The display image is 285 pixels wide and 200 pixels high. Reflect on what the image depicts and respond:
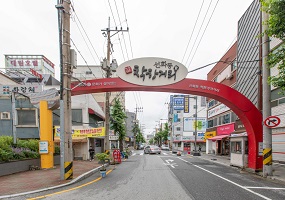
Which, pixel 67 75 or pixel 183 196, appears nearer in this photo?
pixel 183 196

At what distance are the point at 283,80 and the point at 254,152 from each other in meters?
6.27

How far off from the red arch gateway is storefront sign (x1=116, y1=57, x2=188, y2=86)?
11.4 inches

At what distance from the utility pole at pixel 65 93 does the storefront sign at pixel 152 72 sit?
3.39 m

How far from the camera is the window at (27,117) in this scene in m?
22.4

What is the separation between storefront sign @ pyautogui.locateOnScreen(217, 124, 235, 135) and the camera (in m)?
30.3

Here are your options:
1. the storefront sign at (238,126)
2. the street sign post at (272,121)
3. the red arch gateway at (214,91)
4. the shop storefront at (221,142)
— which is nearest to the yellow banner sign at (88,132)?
the red arch gateway at (214,91)

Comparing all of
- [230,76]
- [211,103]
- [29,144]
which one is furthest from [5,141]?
[211,103]

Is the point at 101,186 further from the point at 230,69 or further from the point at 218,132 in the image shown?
the point at 218,132

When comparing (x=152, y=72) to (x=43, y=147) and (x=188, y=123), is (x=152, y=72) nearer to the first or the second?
(x=43, y=147)

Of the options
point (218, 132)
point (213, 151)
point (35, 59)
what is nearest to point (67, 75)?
point (218, 132)

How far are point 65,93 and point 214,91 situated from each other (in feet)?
27.7

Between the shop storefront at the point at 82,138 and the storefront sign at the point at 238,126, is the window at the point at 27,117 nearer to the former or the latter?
the shop storefront at the point at 82,138

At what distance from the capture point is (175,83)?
13719 millimetres

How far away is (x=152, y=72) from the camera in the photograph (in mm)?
13672
